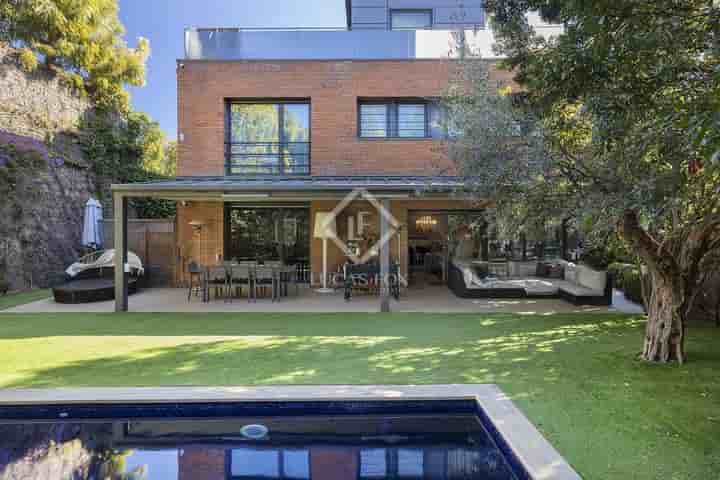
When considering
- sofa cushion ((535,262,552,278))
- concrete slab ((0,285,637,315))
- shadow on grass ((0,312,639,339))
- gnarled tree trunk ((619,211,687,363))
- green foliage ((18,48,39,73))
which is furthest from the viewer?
green foliage ((18,48,39,73))

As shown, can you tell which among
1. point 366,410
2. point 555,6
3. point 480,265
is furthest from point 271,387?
point 480,265

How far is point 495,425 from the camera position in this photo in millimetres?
3828

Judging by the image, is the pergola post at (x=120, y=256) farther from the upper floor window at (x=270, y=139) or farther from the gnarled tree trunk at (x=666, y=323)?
the gnarled tree trunk at (x=666, y=323)

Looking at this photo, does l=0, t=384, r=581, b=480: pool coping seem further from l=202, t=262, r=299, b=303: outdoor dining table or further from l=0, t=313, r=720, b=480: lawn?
l=202, t=262, r=299, b=303: outdoor dining table

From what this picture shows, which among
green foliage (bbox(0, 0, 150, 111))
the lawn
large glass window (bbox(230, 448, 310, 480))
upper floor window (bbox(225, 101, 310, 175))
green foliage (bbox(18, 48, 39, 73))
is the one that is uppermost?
green foliage (bbox(0, 0, 150, 111))

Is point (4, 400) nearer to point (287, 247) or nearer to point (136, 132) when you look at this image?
point (287, 247)

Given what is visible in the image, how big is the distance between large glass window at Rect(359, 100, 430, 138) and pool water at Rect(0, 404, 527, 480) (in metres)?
10.6

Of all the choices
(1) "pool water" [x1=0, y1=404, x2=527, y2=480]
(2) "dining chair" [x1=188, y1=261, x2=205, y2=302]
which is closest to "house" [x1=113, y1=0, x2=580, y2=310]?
(2) "dining chair" [x1=188, y1=261, x2=205, y2=302]

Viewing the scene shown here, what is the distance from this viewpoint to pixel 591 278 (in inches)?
413

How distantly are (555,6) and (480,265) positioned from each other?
25.9 feet

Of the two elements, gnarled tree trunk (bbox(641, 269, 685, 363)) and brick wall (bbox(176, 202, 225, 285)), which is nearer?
gnarled tree trunk (bbox(641, 269, 685, 363))

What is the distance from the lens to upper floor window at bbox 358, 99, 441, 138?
13609 millimetres

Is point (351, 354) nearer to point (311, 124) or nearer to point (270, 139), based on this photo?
point (311, 124)

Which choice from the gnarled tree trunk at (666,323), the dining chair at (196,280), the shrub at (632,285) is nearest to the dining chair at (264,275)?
the dining chair at (196,280)
